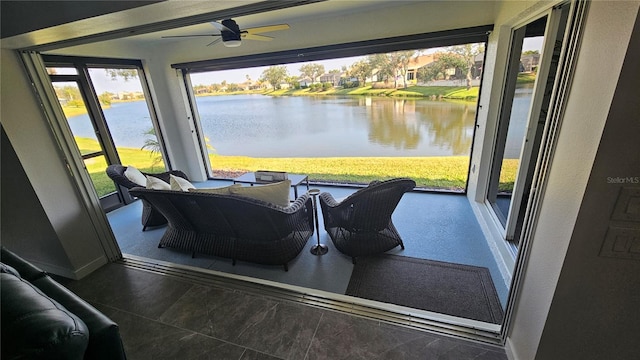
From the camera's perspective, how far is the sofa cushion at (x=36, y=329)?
0.72 metres

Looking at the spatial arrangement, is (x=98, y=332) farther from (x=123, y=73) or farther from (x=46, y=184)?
(x=123, y=73)

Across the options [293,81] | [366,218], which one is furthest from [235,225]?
[293,81]

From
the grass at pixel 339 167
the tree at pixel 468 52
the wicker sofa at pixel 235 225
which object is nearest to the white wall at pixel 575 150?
the wicker sofa at pixel 235 225

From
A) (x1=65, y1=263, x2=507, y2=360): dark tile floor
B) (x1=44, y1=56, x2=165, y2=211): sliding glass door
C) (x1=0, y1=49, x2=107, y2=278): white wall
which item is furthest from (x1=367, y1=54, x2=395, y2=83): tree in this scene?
(x1=44, y1=56, x2=165, y2=211): sliding glass door

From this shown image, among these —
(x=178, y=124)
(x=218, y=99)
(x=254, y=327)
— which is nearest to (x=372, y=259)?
(x=254, y=327)

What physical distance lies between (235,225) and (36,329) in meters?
1.57

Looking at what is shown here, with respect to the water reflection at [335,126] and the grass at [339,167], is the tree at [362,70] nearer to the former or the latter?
the water reflection at [335,126]

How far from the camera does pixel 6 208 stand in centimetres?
224

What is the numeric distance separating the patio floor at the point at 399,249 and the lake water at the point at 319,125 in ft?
3.54

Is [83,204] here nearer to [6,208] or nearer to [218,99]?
[6,208]

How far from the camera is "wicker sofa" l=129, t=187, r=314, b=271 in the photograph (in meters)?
2.12

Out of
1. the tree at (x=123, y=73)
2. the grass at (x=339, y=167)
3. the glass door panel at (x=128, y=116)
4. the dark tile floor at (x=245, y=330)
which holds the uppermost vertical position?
the tree at (x=123, y=73)

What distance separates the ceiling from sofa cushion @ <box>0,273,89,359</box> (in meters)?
1.40

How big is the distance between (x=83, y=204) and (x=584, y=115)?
3613 mm
